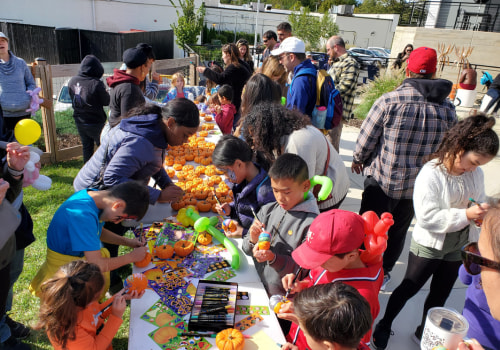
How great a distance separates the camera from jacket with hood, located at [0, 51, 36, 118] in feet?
15.9

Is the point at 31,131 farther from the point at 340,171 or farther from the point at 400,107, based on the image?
the point at 400,107

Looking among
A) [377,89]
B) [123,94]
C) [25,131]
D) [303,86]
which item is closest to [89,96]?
[123,94]

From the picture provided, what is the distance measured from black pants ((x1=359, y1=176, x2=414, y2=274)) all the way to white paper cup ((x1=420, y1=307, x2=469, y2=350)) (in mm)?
1525

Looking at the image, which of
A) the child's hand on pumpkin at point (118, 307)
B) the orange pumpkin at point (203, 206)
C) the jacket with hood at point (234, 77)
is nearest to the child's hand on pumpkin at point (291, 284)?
the child's hand on pumpkin at point (118, 307)

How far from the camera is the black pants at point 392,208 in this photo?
3164 mm

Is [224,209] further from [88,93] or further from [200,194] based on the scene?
[88,93]

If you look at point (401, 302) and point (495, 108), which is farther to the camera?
point (495, 108)

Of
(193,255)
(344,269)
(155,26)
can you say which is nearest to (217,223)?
(193,255)

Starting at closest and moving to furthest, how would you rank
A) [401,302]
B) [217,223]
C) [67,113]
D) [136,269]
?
[136,269], [401,302], [217,223], [67,113]

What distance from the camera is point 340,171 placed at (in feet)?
9.56

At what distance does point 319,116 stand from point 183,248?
249 cm

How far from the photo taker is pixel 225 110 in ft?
17.9

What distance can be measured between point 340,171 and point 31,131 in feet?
8.02

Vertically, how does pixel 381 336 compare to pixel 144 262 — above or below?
below
